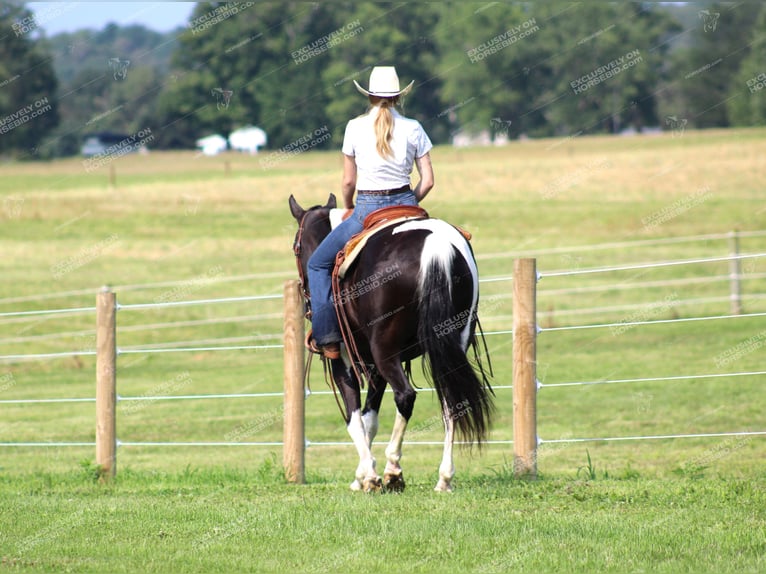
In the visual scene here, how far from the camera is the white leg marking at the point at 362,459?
7410 mm

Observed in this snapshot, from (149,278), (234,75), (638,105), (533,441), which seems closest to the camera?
(533,441)

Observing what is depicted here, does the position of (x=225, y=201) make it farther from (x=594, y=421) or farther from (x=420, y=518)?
(x=420, y=518)

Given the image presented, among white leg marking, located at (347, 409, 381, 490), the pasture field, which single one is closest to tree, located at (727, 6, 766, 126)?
the pasture field

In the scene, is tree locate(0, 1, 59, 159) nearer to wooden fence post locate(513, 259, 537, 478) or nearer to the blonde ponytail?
wooden fence post locate(513, 259, 537, 478)

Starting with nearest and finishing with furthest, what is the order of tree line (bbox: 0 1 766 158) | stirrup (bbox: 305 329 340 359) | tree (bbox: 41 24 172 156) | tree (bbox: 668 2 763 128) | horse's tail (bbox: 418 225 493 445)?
horse's tail (bbox: 418 225 493 445), stirrup (bbox: 305 329 340 359), tree line (bbox: 0 1 766 158), tree (bbox: 668 2 763 128), tree (bbox: 41 24 172 156)

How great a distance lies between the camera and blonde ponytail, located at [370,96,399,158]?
736cm

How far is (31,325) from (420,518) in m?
19.4

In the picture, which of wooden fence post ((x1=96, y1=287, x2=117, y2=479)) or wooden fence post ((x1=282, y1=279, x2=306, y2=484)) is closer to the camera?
wooden fence post ((x1=282, y1=279, x2=306, y2=484))

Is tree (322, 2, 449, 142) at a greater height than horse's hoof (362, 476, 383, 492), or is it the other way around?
tree (322, 2, 449, 142)

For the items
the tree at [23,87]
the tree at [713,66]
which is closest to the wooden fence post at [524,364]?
the tree at [23,87]


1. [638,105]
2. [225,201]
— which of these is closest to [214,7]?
[225,201]

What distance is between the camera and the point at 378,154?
24.3 feet

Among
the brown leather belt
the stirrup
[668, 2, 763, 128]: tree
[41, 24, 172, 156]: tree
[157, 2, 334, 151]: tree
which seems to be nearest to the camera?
the brown leather belt

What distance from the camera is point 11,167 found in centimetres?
6969
